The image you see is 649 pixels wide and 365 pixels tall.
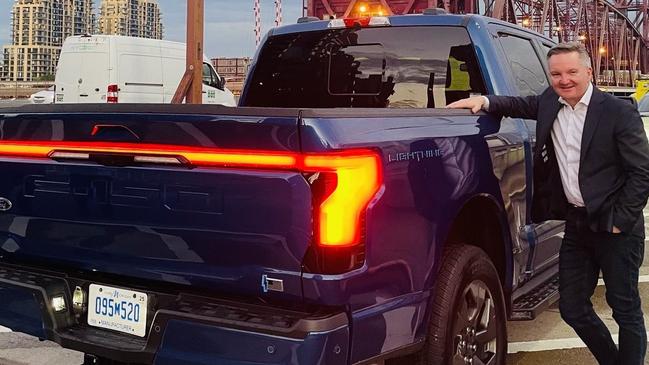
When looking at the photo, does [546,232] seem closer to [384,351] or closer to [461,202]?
[461,202]

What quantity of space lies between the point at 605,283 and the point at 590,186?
49cm

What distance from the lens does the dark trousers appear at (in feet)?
10.9

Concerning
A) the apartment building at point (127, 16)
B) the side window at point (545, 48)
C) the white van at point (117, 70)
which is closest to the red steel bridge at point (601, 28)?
the white van at point (117, 70)

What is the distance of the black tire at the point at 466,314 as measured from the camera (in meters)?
2.79

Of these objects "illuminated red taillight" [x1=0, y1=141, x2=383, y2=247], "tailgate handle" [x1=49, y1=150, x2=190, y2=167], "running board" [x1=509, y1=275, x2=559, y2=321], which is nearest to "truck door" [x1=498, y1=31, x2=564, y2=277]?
"running board" [x1=509, y1=275, x2=559, y2=321]

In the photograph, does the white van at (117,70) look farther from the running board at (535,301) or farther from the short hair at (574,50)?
the short hair at (574,50)

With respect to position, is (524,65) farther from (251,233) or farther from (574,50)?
(251,233)

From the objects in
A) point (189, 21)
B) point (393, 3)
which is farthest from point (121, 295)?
point (393, 3)

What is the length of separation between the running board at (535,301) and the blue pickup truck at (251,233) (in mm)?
322

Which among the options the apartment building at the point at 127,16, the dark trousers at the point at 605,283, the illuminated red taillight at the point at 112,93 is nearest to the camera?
the dark trousers at the point at 605,283

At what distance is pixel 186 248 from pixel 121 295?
0.36 metres

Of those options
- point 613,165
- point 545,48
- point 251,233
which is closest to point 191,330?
point 251,233

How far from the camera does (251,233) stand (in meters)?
2.36

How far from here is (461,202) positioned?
2990mm
